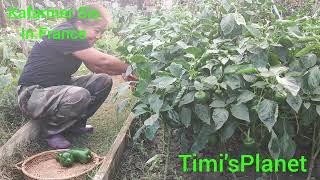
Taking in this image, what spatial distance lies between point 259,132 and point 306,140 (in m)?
0.43

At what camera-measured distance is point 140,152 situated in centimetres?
348

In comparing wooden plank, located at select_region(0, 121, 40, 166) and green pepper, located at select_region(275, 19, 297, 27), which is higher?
green pepper, located at select_region(275, 19, 297, 27)

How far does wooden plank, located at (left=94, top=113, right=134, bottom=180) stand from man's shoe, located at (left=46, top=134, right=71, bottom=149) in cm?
56

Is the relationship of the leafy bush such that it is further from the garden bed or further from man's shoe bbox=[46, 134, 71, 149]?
man's shoe bbox=[46, 134, 71, 149]

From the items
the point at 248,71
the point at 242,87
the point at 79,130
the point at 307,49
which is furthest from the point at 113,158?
the point at 307,49

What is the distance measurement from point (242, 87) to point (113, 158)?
1253 millimetres

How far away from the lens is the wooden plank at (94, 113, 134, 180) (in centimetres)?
289

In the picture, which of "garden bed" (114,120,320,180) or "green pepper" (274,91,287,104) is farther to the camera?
"garden bed" (114,120,320,180)

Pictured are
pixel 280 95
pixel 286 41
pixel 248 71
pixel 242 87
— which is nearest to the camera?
pixel 280 95

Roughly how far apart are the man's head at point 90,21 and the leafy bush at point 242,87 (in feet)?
3.93

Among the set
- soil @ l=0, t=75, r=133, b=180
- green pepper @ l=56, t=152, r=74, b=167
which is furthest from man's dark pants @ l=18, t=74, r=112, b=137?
green pepper @ l=56, t=152, r=74, b=167

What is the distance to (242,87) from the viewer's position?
7.69 ft

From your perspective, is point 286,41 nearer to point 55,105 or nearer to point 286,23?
point 286,23

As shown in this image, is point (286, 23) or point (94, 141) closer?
point (286, 23)
